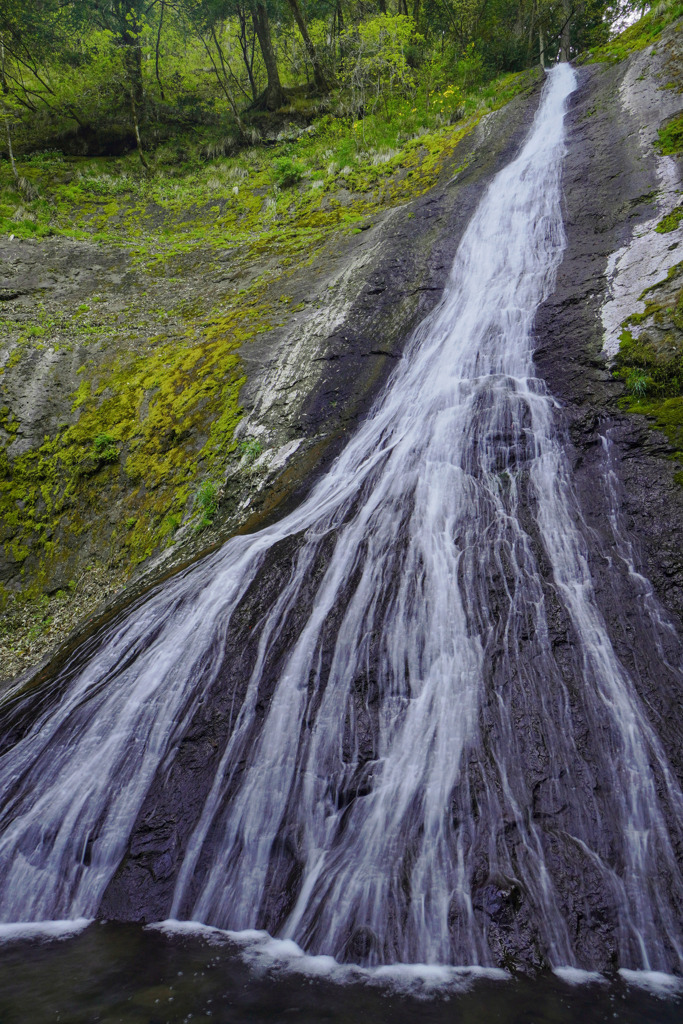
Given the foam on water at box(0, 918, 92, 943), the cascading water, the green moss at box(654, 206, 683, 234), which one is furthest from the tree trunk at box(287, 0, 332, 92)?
the foam on water at box(0, 918, 92, 943)

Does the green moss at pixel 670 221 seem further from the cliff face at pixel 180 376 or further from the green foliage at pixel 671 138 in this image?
the cliff face at pixel 180 376

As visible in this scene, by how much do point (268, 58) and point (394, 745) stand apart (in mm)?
24393

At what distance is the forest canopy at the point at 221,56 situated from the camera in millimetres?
17234

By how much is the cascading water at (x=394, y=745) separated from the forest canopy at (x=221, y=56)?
728 inches

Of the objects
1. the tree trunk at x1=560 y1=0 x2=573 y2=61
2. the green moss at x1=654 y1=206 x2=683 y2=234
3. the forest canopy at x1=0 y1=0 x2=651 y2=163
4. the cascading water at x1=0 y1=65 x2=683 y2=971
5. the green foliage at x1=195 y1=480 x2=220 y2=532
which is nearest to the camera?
the cascading water at x1=0 y1=65 x2=683 y2=971

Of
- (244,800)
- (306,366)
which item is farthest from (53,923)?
(306,366)

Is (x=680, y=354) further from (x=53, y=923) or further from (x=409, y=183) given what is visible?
(x=409, y=183)

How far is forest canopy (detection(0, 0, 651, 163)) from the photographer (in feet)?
56.5

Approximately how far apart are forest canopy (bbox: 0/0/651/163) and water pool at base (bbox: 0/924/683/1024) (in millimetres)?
21641

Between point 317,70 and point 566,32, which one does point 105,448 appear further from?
point 566,32

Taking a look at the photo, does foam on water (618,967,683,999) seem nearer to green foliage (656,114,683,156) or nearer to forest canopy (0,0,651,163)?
green foliage (656,114,683,156)

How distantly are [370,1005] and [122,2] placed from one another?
28248 mm

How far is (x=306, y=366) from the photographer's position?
326 inches

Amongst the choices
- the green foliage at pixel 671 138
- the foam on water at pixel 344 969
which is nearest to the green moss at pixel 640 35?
the green foliage at pixel 671 138
